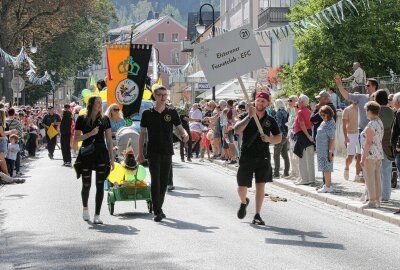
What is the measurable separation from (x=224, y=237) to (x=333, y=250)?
1582 millimetres

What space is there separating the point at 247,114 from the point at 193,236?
2.36 meters

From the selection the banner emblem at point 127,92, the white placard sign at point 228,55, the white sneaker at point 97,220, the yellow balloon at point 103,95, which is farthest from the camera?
the yellow balloon at point 103,95

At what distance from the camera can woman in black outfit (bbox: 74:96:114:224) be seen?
14.3 meters

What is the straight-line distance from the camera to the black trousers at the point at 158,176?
47.3 ft

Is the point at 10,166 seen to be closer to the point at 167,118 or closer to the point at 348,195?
the point at 348,195

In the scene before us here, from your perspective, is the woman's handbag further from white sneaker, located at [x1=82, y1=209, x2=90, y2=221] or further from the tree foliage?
the tree foliage

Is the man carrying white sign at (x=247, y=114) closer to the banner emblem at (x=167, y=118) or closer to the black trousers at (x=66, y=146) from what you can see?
the banner emblem at (x=167, y=118)

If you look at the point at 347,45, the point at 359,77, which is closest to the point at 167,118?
the point at 359,77

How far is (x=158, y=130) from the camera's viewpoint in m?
14.5

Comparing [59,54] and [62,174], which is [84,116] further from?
[59,54]

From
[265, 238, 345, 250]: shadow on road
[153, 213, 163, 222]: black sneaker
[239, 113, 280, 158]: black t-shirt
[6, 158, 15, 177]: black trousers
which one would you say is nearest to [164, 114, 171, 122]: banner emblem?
[239, 113, 280, 158]: black t-shirt

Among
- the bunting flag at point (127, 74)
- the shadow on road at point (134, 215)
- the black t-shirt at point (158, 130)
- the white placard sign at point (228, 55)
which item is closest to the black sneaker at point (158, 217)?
the shadow on road at point (134, 215)

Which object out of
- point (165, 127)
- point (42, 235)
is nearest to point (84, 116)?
point (165, 127)

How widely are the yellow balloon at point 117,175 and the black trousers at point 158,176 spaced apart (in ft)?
3.50
